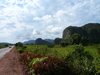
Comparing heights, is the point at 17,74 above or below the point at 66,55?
below

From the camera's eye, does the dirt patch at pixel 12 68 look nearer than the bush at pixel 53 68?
No

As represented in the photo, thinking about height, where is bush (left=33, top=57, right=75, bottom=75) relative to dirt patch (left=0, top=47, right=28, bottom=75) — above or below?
above

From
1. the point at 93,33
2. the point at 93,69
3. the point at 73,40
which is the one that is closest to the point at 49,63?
the point at 93,69

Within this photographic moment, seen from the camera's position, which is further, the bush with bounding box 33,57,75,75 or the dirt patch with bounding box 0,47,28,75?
the dirt patch with bounding box 0,47,28,75

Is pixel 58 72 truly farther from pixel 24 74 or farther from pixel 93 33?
pixel 93 33

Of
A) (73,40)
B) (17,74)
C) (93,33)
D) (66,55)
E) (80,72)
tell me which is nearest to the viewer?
(80,72)

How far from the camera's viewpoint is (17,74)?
18.2 feet

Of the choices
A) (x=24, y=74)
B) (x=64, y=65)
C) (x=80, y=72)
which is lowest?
(x=24, y=74)

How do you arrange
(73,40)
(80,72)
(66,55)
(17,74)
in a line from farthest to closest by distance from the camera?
(73,40)
(66,55)
(17,74)
(80,72)

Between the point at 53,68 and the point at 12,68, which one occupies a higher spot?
the point at 53,68

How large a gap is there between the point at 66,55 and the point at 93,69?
255cm

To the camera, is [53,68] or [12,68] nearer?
[53,68]

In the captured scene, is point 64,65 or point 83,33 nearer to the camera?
point 64,65

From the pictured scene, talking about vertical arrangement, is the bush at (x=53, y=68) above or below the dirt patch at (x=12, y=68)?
→ above
